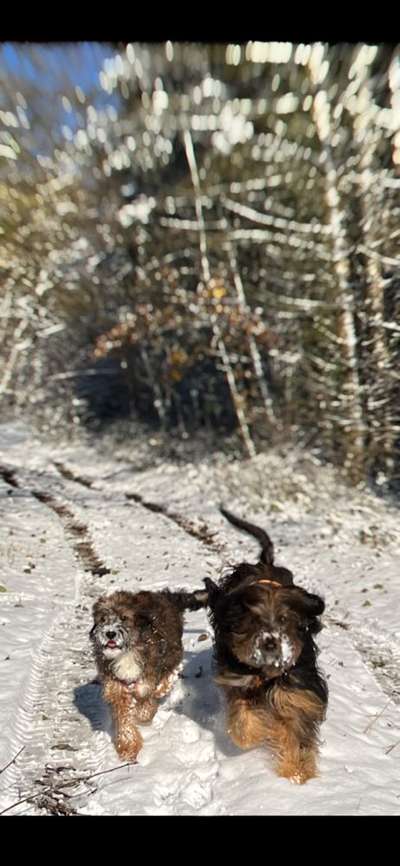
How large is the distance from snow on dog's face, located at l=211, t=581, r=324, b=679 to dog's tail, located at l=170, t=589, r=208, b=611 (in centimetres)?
175

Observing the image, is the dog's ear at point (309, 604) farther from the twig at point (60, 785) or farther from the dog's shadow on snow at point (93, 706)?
the dog's shadow on snow at point (93, 706)

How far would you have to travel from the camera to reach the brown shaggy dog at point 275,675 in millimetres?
5570

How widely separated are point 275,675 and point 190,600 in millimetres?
2582

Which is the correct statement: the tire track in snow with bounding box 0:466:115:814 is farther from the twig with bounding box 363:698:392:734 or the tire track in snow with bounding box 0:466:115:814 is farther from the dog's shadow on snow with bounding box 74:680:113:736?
the twig with bounding box 363:698:392:734

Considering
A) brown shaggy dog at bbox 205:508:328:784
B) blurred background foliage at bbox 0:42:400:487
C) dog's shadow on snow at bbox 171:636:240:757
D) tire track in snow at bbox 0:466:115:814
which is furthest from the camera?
blurred background foliage at bbox 0:42:400:487

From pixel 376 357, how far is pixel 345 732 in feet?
47.8

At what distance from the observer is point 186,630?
9.91m

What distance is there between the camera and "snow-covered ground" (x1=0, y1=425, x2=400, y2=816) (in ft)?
18.7

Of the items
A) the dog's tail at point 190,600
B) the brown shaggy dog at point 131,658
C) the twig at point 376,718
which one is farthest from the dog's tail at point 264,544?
the twig at point 376,718

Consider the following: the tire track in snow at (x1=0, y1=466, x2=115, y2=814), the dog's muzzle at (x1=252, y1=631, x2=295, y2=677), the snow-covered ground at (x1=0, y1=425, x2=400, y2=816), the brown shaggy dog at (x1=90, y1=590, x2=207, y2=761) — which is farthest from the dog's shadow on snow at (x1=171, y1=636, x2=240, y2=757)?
the dog's muzzle at (x1=252, y1=631, x2=295, y2=677)

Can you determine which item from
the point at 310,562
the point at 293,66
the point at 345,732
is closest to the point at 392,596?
the point at 310,562

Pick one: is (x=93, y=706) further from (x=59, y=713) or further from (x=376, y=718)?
(x=376, y=718)

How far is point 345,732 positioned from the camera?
712 cm
